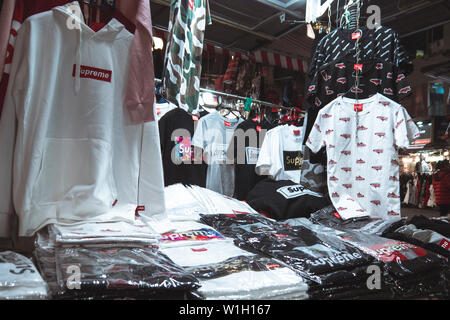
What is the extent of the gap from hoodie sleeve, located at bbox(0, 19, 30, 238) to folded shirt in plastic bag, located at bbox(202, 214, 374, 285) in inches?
→ 39.6

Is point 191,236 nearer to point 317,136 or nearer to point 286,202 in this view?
point 286,202

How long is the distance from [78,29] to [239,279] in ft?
4.44

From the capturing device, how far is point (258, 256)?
127 centimetres

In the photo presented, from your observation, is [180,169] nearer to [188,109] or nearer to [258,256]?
[188,109]

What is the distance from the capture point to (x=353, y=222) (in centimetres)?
205

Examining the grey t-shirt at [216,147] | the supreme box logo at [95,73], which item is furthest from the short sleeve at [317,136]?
the supreme box logo at [95,73]

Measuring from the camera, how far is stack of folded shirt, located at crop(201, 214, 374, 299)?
3.71 feet

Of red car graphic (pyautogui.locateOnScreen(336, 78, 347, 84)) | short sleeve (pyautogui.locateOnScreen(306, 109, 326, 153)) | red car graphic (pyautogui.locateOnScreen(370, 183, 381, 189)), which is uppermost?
red car graphic (pyautogui.locateOnScreen(336, 78, 347, 84))

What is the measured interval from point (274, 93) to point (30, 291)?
12.5 feet

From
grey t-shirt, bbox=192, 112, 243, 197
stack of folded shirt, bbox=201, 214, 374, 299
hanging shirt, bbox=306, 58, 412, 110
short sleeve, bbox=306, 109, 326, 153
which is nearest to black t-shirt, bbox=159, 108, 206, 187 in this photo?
grey t-shirt, bbox=192, 112, 243, 197

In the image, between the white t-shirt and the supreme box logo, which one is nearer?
the supreme box logo

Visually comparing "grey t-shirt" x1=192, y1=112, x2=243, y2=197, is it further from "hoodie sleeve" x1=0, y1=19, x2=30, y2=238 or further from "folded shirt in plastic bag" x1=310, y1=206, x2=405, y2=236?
"hoodie sleeve" x1=0, y1=19, x2=30, y2=238

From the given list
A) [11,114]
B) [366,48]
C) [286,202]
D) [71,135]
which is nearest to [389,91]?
[366,48]
